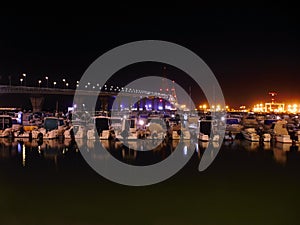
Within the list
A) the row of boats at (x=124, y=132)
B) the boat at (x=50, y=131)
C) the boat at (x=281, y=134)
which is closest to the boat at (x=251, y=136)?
the row of boats at (x=124, y=132)

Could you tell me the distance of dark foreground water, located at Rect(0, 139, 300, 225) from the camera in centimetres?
528

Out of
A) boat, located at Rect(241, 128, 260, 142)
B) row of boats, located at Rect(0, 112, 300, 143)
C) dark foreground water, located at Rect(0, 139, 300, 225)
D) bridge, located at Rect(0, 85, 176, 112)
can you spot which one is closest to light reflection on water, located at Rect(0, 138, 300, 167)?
dark foreground water, located at Rect(0, 139, 300, 225)

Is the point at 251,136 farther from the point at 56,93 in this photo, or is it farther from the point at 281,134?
the point at 56,93

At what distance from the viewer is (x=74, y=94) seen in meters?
55.1

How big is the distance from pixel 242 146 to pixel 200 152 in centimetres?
236

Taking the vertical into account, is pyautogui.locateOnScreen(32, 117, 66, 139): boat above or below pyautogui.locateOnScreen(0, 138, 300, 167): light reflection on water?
above

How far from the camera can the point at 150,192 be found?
6684 millimetres

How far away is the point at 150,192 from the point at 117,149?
15.6ft

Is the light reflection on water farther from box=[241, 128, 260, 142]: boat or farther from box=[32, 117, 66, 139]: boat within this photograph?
Result: box=[32, 117, 66, 139]: boat

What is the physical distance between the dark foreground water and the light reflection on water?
0.18 feet

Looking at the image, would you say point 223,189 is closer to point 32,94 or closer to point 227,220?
point 227,220

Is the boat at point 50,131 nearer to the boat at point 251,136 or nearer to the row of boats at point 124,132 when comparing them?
the row of boats at point 124,132

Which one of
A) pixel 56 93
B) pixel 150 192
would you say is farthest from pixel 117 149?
pixel 56 93

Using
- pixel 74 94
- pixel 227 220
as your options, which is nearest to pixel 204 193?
pixel 227 220
